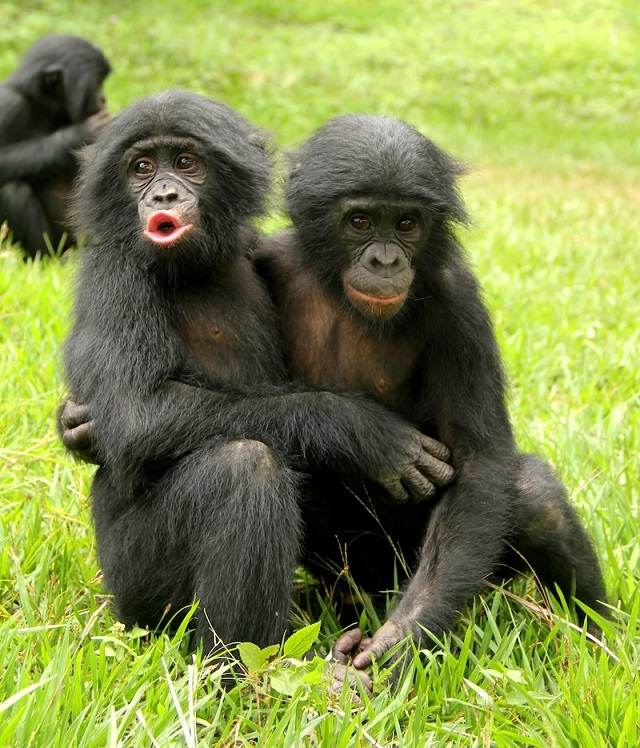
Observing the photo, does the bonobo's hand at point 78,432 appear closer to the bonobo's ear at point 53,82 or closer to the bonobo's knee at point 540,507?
the bonobo's knee at point 540,507

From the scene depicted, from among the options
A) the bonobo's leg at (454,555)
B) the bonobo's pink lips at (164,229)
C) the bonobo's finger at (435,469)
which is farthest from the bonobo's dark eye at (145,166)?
the bonobo's leg at (454,555)

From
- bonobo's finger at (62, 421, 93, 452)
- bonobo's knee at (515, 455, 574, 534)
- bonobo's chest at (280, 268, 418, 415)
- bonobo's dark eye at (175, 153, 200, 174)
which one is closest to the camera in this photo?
bonobo's finger at (62, 421, 93, 452)

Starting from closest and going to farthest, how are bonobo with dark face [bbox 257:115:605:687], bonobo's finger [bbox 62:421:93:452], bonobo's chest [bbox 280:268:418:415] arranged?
bonobo's finger [bbox 62:421:93:452] < bonobo with dark face [bbox 257:115:605:687] < bonobo's chest [bbox 280:268:418:415]

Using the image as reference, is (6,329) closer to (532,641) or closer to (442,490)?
(442,490)

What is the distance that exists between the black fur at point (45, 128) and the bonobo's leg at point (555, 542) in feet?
21.8

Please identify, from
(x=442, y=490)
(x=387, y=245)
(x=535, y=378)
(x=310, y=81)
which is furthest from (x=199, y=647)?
(x=310, y=81)

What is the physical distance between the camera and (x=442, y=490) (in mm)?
4496

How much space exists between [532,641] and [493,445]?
851mm

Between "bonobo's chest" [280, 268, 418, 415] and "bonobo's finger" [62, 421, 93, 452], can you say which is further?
"bonobo's chest" [280, 268, 418, 415]

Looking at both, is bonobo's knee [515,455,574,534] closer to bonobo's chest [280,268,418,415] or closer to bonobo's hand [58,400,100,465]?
bonobo's chest [280,268,418,415]

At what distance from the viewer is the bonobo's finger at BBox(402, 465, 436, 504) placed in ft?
14.1

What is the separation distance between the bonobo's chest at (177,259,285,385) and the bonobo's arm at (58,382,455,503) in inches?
13.2

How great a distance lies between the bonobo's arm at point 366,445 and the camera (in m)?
4.16

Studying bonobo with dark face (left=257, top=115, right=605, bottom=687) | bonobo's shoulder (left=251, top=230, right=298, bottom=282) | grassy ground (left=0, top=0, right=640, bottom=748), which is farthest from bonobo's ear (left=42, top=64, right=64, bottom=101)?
bonobo with dark face (left=257, top=115, right=605, bottom=687)
